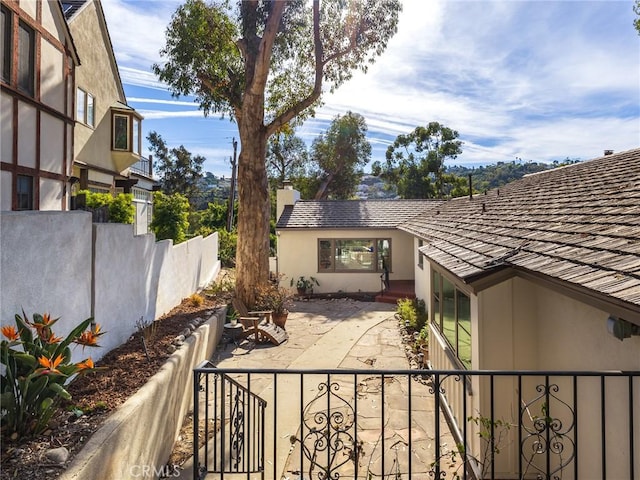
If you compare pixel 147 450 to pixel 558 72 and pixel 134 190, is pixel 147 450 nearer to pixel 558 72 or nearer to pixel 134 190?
pixel 558 72

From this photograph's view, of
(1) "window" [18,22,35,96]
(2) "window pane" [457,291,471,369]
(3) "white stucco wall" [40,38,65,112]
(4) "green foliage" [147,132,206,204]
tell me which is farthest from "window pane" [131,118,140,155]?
(4) "green foliage" [147,132,206,204]

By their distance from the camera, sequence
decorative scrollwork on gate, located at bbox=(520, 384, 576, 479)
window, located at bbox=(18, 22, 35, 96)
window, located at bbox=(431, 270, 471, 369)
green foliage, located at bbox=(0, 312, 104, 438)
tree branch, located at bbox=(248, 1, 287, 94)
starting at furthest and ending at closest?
tree branch, located at bbox=(248, 1, 287, 94) → window, located at bbox=(18, 22, 35, 96) → window, located at bbox=(431, 270, 471, 369) → decorative scrollwork on gate, located at bbox=(520, 384, 576, 479) → green foliage, located at bbox=(0, 312, 104, 438)

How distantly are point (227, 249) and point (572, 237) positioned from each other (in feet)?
70.0

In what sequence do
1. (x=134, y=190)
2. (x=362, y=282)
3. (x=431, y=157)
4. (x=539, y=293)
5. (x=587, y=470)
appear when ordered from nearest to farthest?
1. (x=587, y=470)
2. (x=539, y=293)
3. (x=362, y=282)
4. (x=134, y=190)
5. (x=431, y=157)

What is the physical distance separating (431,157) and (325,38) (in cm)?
2167

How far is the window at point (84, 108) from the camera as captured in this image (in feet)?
45.3

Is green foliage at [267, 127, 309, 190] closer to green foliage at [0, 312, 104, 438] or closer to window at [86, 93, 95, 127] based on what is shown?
window at [86, 93, 95, 127]

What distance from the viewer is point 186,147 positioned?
41.0 metres

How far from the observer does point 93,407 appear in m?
4.04

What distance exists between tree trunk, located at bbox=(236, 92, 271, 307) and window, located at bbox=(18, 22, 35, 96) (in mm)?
5853

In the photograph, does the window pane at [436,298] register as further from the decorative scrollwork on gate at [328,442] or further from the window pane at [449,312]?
the decorative scrollwork on gate at [328,442]

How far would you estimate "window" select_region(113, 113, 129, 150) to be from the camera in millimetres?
16406

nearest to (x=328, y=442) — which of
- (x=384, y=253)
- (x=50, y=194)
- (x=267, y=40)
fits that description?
(x=50, y=194)

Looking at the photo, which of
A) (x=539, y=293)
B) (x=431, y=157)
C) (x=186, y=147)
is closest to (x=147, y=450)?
(x=539, y=293)
